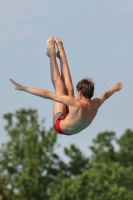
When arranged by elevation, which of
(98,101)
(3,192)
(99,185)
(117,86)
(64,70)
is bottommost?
(98,101)

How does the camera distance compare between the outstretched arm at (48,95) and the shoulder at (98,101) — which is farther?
the shoulder at (98,101)

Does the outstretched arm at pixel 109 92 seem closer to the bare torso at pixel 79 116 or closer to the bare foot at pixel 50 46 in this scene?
the bare torso at pixel 79 116

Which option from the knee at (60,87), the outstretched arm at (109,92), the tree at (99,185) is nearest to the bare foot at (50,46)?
the knee at (60,87)

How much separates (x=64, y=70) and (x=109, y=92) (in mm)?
1097

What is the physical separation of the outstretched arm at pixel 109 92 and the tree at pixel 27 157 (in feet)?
126

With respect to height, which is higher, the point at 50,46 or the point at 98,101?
the point at 50,46

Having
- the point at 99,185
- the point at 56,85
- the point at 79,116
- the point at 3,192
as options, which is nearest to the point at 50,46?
the point at 56,85

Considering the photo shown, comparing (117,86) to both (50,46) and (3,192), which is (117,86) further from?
(3,192)

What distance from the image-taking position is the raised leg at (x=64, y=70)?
1980 cm

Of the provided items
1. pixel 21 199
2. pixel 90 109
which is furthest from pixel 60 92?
pixel 21 199

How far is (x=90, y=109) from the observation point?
63.7 feet

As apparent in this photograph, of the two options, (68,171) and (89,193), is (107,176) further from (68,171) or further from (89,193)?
(68,171)

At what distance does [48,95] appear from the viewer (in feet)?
61.3

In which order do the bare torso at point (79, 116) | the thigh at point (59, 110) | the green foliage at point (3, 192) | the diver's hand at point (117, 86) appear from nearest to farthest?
the bare torso at point (79, 116) → the thigh at point (59, 110) → the diver's hand at point (117, 86) → the green foliage at point (3, 192)
